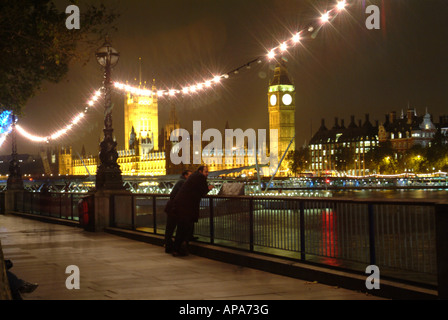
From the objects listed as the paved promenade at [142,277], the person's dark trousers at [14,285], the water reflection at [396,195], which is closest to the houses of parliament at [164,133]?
the water reflection at [396,195]

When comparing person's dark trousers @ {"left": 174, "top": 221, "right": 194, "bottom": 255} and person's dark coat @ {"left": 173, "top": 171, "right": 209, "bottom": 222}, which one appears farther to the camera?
person's dark trousers @ {"left": 174, "top": 221, "right": 194, "bottom": 255}

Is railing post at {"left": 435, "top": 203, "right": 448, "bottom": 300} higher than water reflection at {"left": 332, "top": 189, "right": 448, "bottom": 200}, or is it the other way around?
railing post at {"left": 435, "top": 203, "right": 448, "bottom": 300}

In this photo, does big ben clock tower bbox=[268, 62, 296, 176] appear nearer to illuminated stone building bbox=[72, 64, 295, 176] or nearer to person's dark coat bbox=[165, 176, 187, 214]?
illuminated stone building bbox=[72, 64, 295, 176]

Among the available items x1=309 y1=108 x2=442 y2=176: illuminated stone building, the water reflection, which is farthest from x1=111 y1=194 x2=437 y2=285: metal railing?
x1=309 y1=108 x2=442 y2=176: illuminated stone building

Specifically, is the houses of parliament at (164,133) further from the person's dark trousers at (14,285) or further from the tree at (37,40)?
the person's dark trousers at (14,285)

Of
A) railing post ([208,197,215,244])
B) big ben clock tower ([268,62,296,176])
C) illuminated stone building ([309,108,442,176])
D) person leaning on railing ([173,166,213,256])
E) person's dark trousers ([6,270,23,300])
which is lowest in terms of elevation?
person's dark trousers ([6,270,23,300])

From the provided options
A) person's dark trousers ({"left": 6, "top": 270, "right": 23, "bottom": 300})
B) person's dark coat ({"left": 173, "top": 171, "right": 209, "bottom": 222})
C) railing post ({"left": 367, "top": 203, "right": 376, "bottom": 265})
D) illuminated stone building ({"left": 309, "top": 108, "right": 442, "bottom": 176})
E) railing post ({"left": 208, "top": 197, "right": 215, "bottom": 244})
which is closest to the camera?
person's dark trousers ({"left": 6, "top": 270, "right": 23, "bottom": 300})

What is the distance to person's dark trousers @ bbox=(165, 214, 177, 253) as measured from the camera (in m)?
11.5

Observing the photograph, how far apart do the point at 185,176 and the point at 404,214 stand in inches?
213

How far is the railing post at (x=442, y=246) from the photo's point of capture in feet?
20.7

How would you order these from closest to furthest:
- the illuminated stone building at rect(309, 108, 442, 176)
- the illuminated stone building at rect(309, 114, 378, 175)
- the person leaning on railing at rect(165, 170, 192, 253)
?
the person leaning on railing at rect(165, 170, 192, 253) < the illuminated stone building at rect(309, 108, 442, 176) < the illuminated stone building at rect(309, 114, 378, 175)

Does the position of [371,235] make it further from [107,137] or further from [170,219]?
[107,137]

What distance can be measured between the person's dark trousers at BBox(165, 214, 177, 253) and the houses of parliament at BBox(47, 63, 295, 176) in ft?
430

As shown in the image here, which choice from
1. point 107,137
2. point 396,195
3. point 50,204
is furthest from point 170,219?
point 396,195
